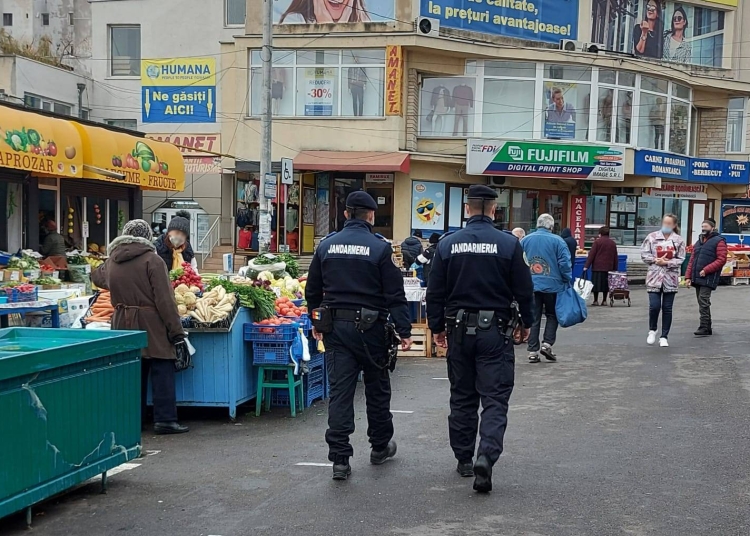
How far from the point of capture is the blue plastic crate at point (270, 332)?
26.7 ft

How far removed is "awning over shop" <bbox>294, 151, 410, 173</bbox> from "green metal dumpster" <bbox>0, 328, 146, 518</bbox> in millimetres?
19205

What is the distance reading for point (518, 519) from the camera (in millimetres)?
5148

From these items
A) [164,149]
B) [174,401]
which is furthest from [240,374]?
[164,149]

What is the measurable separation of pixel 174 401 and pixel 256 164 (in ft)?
61.6

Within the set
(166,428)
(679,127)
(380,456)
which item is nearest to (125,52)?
(679,127)

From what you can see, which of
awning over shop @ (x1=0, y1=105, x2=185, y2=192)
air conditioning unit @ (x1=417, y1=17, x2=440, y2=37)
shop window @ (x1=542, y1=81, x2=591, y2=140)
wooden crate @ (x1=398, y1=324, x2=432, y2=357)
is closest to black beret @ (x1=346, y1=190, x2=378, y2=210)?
wooden crate @ (x1=398, y1=324, x2=432, y2=357)

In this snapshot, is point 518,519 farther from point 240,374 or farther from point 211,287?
point 211,287

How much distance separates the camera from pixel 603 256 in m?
20.4

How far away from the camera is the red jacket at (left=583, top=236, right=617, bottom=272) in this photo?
20422 millimetres

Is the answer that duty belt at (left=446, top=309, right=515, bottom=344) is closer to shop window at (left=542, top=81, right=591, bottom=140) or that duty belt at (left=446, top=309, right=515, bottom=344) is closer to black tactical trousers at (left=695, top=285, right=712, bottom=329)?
black tactical trousers at (left=695, top=285, right=712, bottom=329)

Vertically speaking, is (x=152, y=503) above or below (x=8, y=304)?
below

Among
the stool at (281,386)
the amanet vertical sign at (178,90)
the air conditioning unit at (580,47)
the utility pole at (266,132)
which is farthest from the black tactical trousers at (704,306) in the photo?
the amanet vertical sign at (178,90)

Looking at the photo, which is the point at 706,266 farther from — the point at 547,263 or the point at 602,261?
the point at 602,261

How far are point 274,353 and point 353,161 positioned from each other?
1745 centimetres
